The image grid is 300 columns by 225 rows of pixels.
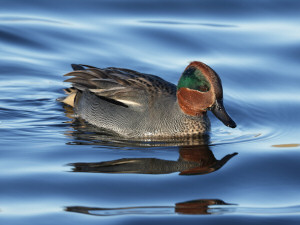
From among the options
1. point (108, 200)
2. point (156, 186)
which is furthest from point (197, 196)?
point (108, 200)

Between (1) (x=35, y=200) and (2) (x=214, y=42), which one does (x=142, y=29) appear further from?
(1) (x=35, y=200)

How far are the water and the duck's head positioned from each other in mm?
402

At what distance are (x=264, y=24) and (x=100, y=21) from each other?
3200mm

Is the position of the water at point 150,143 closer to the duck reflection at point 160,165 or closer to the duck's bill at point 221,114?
the duck reflection at point 160,165

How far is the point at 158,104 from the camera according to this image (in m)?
8.77

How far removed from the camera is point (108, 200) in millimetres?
6539

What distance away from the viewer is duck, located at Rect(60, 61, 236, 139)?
8.50 meters

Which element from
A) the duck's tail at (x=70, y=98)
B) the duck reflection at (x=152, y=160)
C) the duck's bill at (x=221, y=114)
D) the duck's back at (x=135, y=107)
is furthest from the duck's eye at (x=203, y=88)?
the duck's tail at (x=70, y=98)

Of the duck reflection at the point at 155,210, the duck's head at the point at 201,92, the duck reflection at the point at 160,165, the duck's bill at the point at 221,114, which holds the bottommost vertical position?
the duck reflection at the point at 155,210

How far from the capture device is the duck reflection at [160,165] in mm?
7320

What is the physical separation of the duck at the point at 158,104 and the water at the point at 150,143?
1.04 ft

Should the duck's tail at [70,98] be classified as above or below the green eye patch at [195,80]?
above

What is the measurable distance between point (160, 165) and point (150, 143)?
97cm

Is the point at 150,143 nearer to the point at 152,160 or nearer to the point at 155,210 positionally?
the point at 152,160
